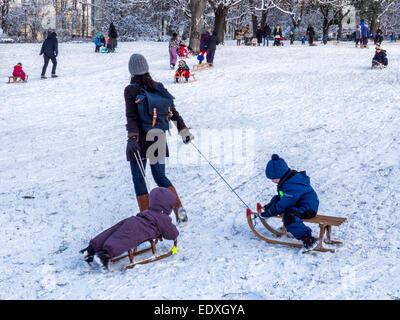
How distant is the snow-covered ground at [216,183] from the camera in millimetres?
3953

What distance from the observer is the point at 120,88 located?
14680mm

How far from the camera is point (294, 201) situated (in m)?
4.48

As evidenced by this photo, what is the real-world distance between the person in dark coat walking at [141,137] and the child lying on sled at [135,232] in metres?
0.52

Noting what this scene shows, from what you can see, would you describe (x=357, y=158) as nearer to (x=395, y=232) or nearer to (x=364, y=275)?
(x=395, y=232)

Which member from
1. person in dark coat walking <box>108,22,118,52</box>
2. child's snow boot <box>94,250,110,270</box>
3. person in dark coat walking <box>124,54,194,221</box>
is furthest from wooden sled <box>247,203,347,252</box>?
person in dark coat walking <box>108,22,118,52</box>

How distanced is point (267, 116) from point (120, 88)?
6.31m

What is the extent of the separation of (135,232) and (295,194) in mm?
1661

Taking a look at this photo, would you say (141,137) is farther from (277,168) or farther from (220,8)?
(220,8)

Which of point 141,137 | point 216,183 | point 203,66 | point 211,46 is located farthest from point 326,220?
point 211,46

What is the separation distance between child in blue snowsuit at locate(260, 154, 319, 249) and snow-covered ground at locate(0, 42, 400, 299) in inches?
9.9

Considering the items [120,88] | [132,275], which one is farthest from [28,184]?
[120,88]

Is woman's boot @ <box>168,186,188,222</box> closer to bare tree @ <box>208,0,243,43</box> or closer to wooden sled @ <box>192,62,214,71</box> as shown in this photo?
wooden sled @ <box>192,62,214,71</box>

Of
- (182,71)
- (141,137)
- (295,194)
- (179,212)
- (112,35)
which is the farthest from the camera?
(112,35)
